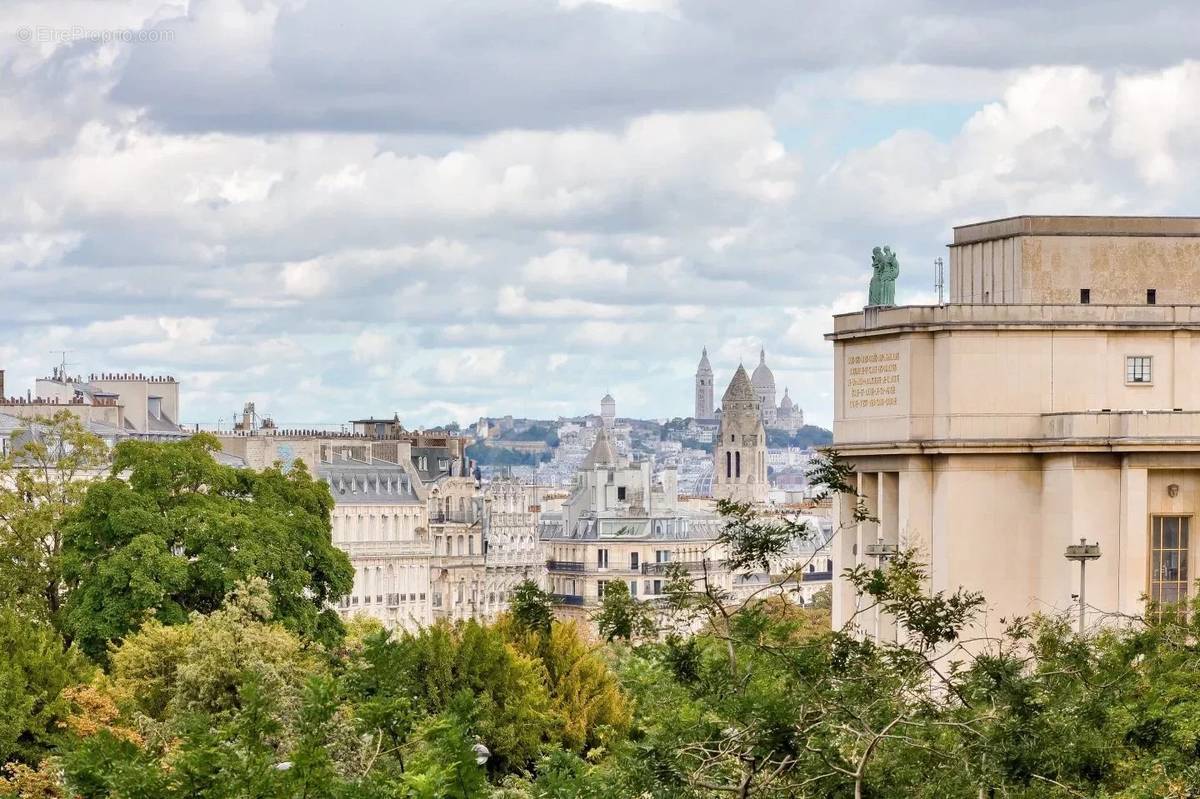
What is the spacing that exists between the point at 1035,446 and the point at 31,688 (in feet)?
72.1

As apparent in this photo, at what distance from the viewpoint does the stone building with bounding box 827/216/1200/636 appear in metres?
60.1

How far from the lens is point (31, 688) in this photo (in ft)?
210

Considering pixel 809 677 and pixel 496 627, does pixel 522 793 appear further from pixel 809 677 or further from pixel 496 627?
pixel 496 627

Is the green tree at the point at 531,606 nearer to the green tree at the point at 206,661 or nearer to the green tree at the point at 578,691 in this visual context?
the green tree at the point at 206,661

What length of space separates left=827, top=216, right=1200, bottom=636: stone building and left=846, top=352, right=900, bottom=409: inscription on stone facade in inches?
2.2

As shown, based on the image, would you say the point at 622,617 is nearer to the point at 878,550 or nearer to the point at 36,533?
the point at 878,550

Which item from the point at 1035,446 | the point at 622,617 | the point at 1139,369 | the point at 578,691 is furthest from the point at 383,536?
the point at 622,617

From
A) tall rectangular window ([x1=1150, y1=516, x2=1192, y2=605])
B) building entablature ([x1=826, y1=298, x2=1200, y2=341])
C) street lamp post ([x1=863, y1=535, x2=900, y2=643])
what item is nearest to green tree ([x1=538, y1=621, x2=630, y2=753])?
street lamp post ([x1=863, y1=535, x2=900, y2=643])

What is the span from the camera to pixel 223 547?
87375 millimetres

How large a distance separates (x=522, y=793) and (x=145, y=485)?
4138 centimetres

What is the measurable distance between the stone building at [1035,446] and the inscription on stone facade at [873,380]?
0.06 metres

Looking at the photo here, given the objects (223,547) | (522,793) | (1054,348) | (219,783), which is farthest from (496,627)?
(219,783)

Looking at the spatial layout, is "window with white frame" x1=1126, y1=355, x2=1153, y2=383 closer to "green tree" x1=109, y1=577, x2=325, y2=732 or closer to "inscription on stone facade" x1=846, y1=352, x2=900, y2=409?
"inscription on stone facade" x1=846, y1=352, x2=900, y2=409

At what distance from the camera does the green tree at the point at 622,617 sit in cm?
3488
